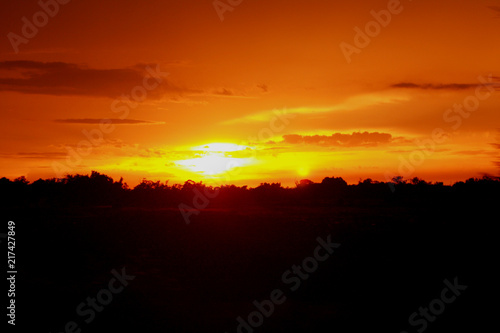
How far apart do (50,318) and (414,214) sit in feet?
81.9

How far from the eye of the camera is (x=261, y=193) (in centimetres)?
4447

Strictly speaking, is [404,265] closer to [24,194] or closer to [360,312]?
[360,312]

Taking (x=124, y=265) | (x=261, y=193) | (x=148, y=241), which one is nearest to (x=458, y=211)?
(x=261, y=193)

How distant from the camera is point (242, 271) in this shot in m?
16.9
